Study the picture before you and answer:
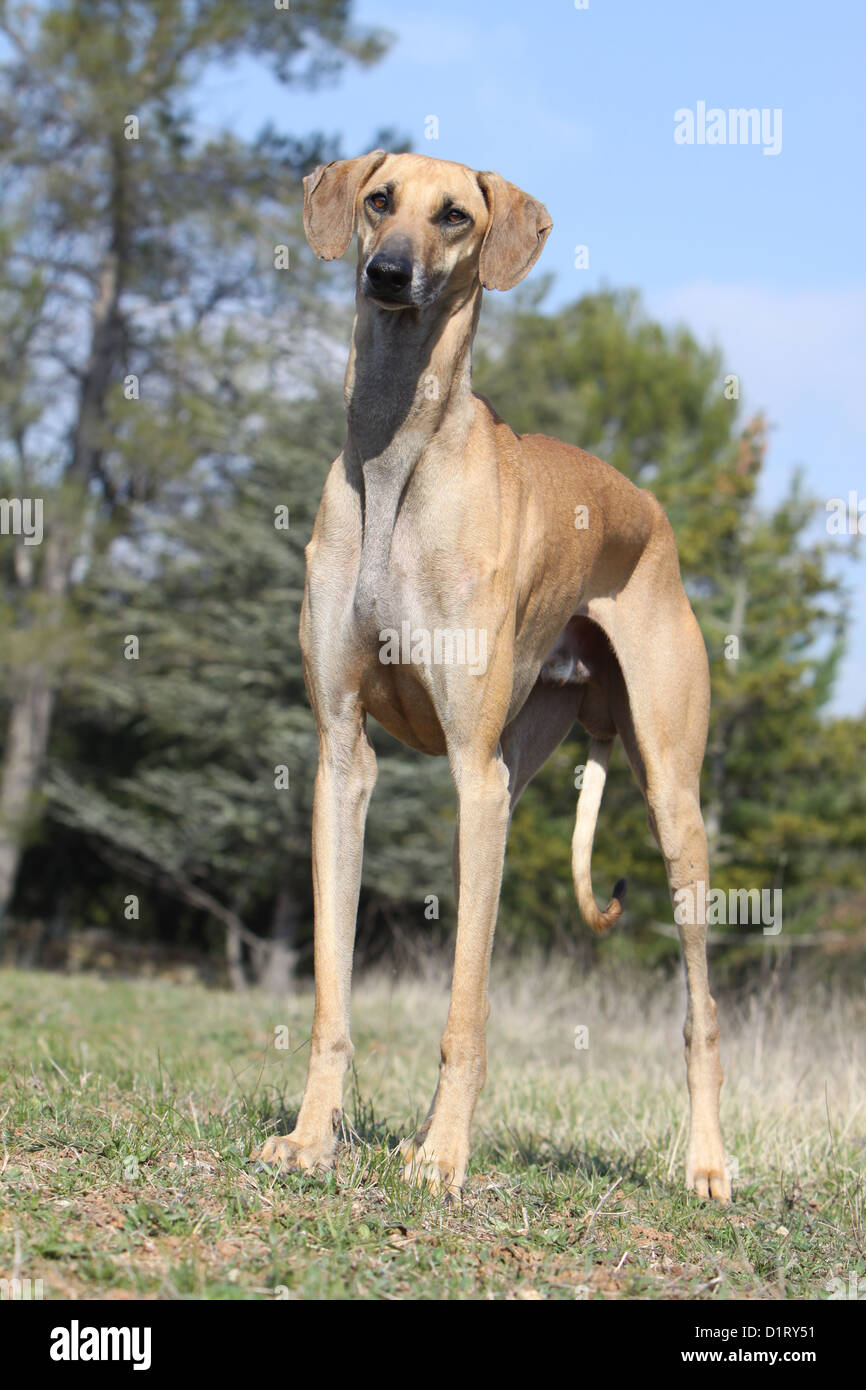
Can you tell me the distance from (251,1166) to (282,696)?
16515 mm

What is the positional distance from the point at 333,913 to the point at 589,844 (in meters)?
1.63

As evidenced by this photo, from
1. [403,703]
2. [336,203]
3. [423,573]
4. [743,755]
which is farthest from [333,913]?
[743,755]

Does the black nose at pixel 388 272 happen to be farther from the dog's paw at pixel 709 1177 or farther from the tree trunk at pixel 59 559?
the tree trunk at pixel 59 559

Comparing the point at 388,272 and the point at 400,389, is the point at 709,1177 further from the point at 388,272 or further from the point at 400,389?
the point at 388,272

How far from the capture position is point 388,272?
358 centimetres

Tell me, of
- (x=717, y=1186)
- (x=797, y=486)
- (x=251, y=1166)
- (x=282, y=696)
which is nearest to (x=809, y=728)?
(x=797, y=486)

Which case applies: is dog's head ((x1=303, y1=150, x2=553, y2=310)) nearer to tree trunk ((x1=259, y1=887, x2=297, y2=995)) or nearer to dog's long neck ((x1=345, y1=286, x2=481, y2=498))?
dog's long neck ((x1=345, y1=286, x2=481, y2=498))

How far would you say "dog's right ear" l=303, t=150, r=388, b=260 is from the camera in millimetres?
4094

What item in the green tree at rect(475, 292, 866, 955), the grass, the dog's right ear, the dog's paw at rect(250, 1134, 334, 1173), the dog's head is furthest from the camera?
the green tree at rect(475, 292, 866, 955)

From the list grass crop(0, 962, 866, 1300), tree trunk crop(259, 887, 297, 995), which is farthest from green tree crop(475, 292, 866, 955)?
grass crop(0, 962, 866, 1300)

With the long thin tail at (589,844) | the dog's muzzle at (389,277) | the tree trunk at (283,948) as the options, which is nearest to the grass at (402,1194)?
the long thin tail at (589,844)

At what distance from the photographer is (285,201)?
19.2 metres

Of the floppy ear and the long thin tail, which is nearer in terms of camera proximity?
the floppy ear
